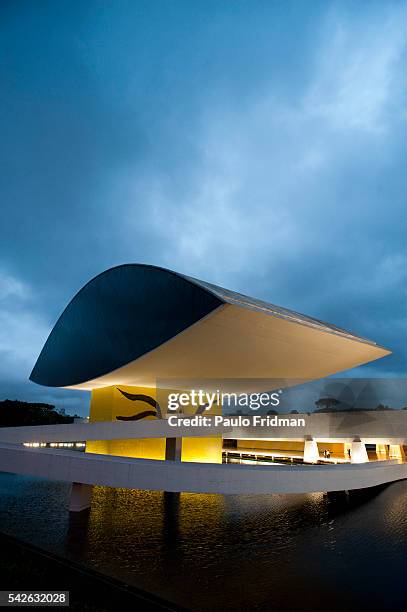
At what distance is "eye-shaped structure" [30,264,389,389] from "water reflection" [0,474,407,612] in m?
5.05

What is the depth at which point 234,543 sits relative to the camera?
8758 millimetres

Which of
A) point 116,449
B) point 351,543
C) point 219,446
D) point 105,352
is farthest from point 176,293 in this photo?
point 219,446

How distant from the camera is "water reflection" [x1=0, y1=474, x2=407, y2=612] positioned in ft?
21.0

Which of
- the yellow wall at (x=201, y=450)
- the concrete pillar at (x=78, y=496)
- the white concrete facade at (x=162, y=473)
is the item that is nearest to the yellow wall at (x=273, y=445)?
the yellow wall at (x=201, y=450)

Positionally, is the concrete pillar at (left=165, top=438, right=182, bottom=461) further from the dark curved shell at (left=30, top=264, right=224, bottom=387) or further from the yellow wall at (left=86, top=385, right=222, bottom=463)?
the dark curved shell at (left=30, top=264, right=224, bottom=387)

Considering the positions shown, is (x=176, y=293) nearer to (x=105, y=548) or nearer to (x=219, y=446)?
(x=105, y=548)

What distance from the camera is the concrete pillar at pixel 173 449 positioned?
59.1 feet

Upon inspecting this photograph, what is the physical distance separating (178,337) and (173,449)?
780 centimetres

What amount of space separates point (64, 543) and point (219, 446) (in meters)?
16.3

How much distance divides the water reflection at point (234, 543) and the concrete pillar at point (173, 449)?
3687 millimetres

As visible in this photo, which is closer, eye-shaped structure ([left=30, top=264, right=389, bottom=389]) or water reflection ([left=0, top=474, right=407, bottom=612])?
water reflection ([left=0, top=474, right=407, bottom=612])

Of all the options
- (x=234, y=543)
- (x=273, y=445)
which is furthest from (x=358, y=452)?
(x=234, y=543)

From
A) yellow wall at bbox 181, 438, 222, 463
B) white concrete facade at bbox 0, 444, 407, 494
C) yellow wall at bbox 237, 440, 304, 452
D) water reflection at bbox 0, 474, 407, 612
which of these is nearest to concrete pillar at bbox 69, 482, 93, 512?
water reflection at bbox 0, 474, 407, 612

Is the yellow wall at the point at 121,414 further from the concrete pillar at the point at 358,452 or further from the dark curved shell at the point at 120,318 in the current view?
the concrete pillar at the point at 358,452
